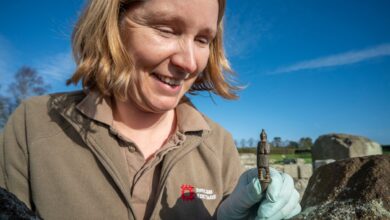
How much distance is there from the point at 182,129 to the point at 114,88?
1.81ft

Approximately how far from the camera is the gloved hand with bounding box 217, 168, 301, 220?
1591 mm

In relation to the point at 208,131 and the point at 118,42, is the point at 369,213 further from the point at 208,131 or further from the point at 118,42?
the point at 118,42

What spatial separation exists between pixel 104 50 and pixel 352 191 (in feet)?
5.33

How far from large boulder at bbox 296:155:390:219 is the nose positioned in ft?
3.21

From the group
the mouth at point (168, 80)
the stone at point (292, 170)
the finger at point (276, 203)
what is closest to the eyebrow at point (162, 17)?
the mouth at point (168, 80)

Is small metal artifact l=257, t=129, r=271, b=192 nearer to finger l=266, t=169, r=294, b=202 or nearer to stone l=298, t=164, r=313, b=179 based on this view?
finger l=266, t=169, r=294, b=202

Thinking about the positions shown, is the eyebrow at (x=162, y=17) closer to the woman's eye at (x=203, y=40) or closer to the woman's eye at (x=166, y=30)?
the woman's eye at (x=166, y=30)

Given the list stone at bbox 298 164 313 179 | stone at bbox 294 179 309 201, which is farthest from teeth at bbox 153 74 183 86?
stone at bbox 298 164 313 179

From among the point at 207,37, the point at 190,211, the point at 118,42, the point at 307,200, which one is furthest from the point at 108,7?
the point at 307,200

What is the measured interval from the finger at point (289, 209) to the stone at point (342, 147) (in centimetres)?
1115

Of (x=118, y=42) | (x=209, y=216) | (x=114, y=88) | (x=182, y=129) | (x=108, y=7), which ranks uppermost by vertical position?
(x=108, y=7)

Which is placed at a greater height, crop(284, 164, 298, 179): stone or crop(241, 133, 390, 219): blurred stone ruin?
crop(241, 133, 390, 219): blurred stone ruin

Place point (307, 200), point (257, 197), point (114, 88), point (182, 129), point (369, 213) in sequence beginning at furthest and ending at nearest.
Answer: point (182, 129) → point (114, 88) → point (307, 200) → point (257, 197) → point (369, 213)

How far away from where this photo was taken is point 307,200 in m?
1.82
